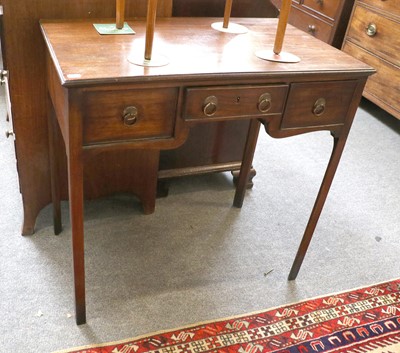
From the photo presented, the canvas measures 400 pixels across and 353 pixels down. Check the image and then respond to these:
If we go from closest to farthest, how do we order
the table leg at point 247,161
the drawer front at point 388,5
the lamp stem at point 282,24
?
the lamp stem at point 282,24 → the table leg at point 247,161 → the drawer front at point 388,5

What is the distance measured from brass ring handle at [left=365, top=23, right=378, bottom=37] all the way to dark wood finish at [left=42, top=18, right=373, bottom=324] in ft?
4.81

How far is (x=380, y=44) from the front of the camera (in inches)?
103

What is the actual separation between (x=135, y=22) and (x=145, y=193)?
0.65 metres

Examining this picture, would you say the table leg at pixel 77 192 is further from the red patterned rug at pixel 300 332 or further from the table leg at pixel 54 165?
the table leg at pixel 54 165

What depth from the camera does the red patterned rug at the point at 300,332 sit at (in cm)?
128

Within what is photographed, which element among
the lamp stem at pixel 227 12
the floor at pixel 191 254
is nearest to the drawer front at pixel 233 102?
the lamp stem at pixel 227 12

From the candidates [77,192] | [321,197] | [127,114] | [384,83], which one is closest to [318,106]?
[321,197]

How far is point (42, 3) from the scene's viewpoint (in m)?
1.23

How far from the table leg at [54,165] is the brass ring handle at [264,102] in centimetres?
63

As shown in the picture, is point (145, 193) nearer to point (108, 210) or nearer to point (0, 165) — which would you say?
point (108, 210)

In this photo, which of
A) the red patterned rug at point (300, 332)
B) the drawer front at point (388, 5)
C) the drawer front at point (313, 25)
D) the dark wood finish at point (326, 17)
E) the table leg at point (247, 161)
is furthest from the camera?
the drawer front at point (313, 25)

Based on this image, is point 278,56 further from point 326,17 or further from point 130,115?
point 326,17

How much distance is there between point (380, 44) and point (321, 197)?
1.60 m

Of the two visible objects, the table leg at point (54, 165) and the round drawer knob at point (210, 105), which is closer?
the round drawer knob at point (210, 105)
